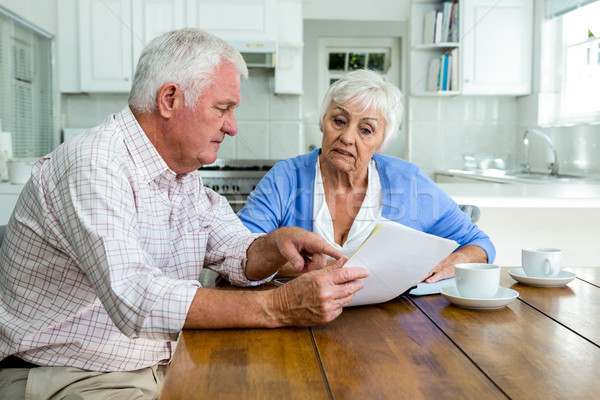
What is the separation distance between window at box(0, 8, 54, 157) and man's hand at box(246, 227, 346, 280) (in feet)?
8.73

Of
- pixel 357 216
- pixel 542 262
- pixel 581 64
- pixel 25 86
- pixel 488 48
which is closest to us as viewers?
pixel 542 262

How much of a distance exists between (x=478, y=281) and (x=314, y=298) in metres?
0.34

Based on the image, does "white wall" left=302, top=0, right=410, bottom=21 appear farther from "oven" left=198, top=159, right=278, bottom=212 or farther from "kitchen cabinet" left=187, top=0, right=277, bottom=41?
"oven" left=198, top=159, right=278, bottom=212

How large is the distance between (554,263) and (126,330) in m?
0.89

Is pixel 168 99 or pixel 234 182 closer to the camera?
pixel 168 99

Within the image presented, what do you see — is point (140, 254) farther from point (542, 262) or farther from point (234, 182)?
point (234, 182)

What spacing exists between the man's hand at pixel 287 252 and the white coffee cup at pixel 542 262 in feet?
1.45

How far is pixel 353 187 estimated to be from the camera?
6.08 feet

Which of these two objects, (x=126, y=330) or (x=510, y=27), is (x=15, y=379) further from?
(x=510, y=27)

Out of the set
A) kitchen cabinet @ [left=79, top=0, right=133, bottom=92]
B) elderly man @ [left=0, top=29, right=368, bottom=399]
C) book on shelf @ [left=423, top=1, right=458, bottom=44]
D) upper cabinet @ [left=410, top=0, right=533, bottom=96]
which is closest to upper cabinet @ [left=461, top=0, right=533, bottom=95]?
upper cabinet @ [left=410, top=0, right=533, bottom=96]

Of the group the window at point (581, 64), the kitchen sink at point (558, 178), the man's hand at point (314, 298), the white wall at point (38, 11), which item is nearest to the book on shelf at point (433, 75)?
the window at point (581, 64)

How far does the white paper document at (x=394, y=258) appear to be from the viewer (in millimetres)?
958

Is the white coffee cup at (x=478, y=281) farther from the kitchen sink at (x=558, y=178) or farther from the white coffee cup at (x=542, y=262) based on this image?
the kitchen sink at (x=558, y=178)

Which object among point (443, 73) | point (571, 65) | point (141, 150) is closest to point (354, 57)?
point (443, 73)
